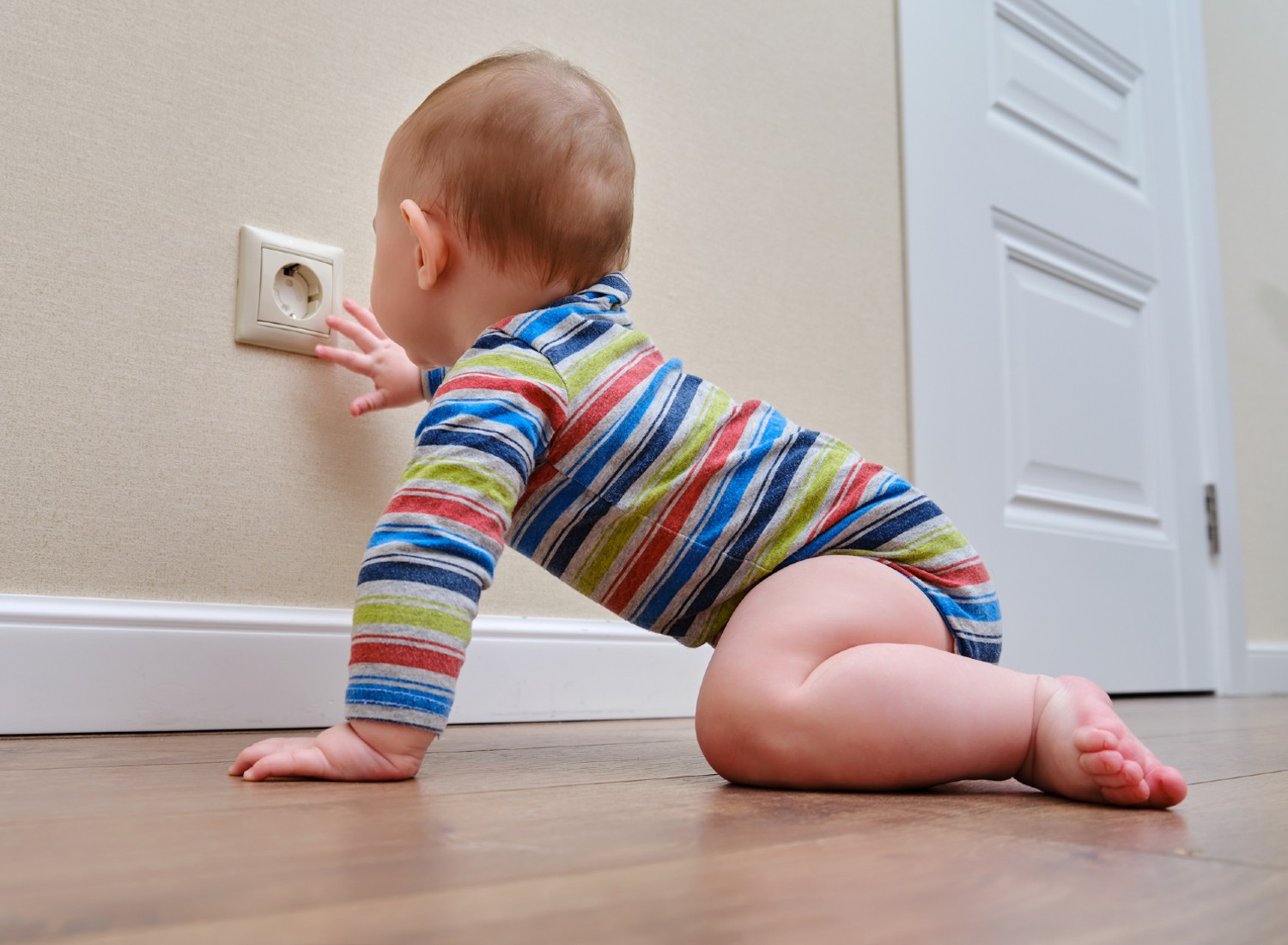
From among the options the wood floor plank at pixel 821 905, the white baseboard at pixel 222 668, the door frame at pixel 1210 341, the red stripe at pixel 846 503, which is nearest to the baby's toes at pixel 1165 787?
the wood floor plank at pixel 821 905

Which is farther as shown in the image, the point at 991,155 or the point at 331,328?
the point at 991,155

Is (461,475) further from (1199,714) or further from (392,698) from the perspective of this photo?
(1199,714)

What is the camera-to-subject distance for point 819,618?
755 mm

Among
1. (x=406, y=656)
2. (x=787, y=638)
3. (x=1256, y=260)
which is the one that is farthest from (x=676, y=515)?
(x=1256, y=260)

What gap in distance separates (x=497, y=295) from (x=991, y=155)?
1122mm

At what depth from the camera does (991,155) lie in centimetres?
172

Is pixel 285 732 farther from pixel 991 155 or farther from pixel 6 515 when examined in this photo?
pixel 991 155

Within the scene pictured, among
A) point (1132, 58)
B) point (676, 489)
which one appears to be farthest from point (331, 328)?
point (1132, 58)

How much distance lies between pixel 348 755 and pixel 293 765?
0.10ft

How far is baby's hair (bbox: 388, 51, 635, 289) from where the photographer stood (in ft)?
2.78

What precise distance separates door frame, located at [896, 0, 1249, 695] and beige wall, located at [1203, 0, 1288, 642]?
115mm

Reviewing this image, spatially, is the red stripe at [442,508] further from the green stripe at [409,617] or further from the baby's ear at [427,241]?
the baby's ear at [427,241]

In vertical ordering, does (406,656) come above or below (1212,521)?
below

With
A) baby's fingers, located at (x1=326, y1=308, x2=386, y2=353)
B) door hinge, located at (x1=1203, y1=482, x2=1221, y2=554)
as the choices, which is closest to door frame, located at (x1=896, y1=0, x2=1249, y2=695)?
door hinge, located at (x1=1203, y1=482, x2=1221, y2=554)
